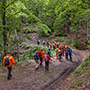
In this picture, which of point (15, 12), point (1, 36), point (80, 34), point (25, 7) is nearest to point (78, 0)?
point (25, 7)

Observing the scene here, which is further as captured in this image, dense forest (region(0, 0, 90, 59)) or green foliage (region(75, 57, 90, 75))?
green foliage (region(75, 57, 90, 75))

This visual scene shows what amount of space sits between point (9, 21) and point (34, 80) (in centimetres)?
666

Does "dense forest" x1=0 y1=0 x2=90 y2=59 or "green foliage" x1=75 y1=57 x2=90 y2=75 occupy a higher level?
"dense forest" x1=0 y1=0 x2=90 y2=59

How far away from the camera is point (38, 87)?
622 centimetres

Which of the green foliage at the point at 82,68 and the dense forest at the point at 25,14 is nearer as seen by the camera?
the dense forest at the point at 25,14

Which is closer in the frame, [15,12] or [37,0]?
[37,0]

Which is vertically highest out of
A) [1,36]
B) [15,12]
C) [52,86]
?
[15,12]

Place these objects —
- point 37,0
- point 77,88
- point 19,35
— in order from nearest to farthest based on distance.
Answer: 1. point 77,88
2. point 37,0
3. point 19,35

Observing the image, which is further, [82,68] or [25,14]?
[25,14]

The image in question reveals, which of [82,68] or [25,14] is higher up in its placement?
[25,14]

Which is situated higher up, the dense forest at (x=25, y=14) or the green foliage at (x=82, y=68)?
the dense forest at (x=25, y=14)

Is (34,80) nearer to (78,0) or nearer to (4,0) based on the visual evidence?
(78,0)

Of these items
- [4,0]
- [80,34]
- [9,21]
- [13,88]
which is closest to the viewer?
[13,88]

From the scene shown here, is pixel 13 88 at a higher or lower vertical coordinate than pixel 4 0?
lower
